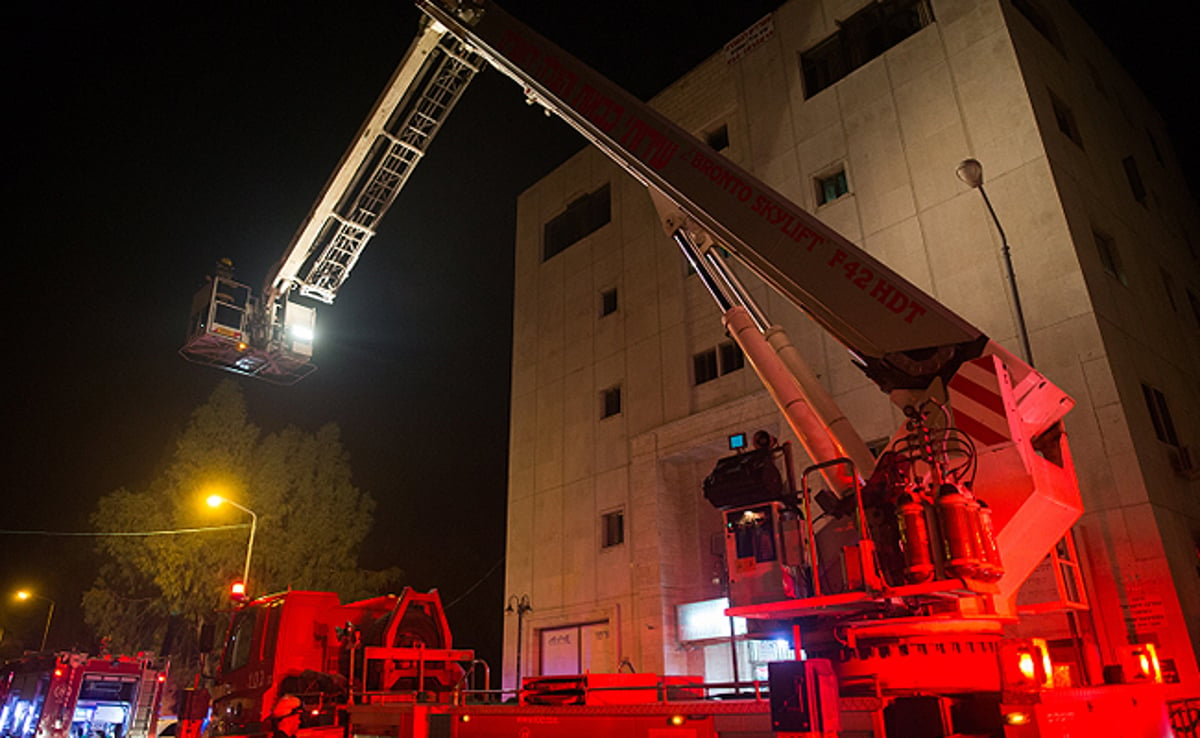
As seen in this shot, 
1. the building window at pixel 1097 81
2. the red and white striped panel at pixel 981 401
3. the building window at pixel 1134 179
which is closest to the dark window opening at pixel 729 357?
the building window at pixel 1134 179

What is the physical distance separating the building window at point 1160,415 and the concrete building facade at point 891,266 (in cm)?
8

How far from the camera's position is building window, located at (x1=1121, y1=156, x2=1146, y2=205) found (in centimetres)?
1952

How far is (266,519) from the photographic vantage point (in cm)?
3164

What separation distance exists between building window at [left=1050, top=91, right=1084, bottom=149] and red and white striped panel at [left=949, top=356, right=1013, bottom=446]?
14369mm

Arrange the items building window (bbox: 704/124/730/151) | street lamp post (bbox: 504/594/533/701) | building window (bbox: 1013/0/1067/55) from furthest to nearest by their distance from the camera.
A: 1. street lamp post (bbox: 504/594/533/701)
2. building window (bbox: 704/124/730/151)
3. building window (bbox: 1013/0/1067/55)

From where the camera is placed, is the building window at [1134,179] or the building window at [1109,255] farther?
the building window at [1134,179]

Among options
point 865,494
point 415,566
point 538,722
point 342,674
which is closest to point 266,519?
point 415,566

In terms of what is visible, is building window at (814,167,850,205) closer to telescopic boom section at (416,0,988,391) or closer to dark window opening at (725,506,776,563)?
telescopic boom section at (416,0,988,391)

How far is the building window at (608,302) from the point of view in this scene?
25903 mm

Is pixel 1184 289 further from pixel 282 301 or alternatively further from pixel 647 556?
Answer: pixel 282 301

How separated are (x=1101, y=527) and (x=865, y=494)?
9758 mm

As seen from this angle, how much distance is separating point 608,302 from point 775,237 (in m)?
18.5

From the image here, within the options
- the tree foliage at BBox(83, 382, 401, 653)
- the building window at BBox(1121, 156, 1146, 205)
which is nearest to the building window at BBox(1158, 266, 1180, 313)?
the building window at BBox(1121, 156, 1146, 205)

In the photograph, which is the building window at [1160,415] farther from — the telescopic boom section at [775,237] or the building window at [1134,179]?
the telescopic boom section at [775,237]
